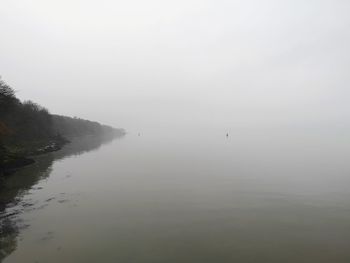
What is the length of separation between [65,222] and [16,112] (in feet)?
256

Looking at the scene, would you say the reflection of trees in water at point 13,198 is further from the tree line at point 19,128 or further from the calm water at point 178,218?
the tree line at point 19,128

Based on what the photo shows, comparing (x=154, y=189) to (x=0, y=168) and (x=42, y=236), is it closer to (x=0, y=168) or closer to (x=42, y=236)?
(x=42, y=236)

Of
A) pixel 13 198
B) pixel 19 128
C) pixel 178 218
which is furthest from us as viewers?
pixel 19 128

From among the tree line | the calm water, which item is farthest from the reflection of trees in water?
the tree line

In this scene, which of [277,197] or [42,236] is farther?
[277,197]

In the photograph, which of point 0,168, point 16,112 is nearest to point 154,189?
point 0,168

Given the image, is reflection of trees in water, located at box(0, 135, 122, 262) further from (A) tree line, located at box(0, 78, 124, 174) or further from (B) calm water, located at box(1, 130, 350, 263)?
(A) tree line, located at box(0, 78, 124, 174)

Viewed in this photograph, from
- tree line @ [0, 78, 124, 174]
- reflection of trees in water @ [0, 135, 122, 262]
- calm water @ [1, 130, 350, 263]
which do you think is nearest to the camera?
calm water @ [1, 130, 350, 263]

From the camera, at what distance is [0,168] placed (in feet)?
133

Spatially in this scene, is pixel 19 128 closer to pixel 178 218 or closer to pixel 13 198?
pixel 13 198

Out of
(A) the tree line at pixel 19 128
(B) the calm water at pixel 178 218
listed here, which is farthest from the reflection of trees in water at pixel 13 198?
(A) the tree line at pixel 19 128

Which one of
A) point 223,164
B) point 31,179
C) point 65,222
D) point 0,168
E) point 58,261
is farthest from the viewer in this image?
point 223,164

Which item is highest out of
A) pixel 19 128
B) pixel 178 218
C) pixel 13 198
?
pixel 19 128

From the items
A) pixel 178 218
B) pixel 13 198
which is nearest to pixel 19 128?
pixel 13 198
